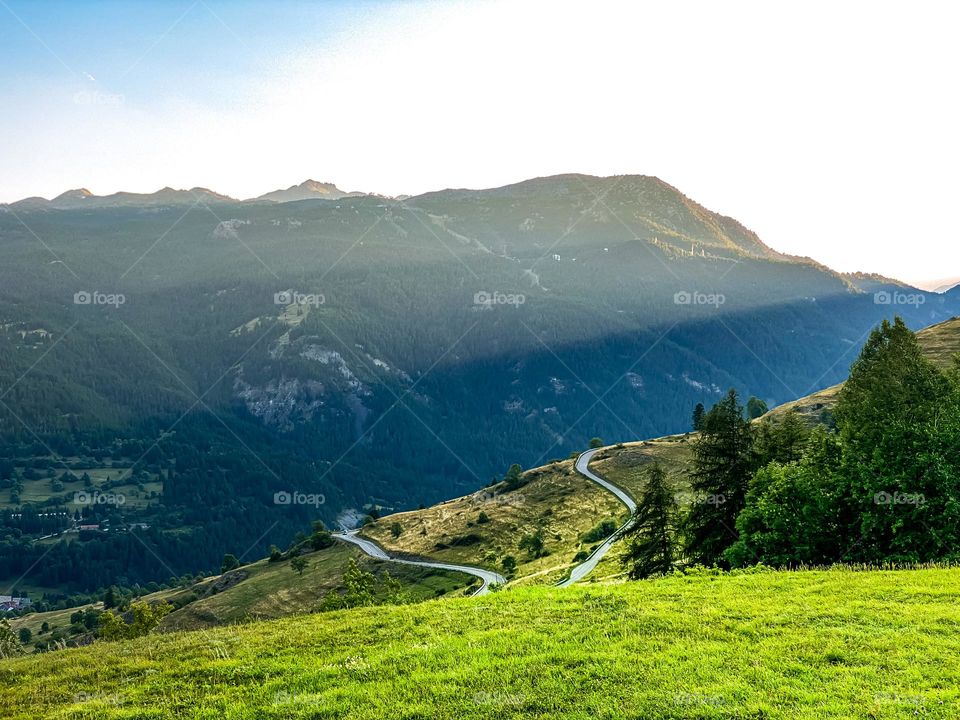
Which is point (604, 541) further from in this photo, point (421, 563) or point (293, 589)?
point (293, 589)

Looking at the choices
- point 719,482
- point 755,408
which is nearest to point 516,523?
point 755,408

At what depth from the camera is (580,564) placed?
85250 millimetres

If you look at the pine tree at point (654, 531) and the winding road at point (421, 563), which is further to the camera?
the winding road at point (421, 563)

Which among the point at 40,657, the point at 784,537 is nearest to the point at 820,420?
the point at 784,537

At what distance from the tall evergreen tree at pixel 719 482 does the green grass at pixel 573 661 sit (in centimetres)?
1931

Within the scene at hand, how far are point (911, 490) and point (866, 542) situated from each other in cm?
→ 349

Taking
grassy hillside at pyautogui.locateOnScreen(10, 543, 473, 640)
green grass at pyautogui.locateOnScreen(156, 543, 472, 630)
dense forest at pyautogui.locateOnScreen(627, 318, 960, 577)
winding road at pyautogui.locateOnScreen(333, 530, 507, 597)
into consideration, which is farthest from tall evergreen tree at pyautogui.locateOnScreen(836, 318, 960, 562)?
green grass at pyautogui.locateOnScreen(156, 543, 472, 630)

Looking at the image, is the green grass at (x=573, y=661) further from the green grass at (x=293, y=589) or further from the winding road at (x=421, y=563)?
the green grass at (x=293, y=589)

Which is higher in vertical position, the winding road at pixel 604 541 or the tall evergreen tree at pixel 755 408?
the tall evergreen tree at pixel 755 408

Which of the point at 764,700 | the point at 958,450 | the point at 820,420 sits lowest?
the point at 820,420

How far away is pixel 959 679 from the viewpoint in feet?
55.0

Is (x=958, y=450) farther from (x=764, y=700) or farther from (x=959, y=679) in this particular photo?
(x=764, y=700)

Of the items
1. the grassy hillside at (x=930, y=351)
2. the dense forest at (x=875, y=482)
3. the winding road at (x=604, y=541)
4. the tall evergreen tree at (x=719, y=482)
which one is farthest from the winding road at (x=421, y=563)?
the grassy hillside at (x=930, y=351)

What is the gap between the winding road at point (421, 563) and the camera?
10394 cm
